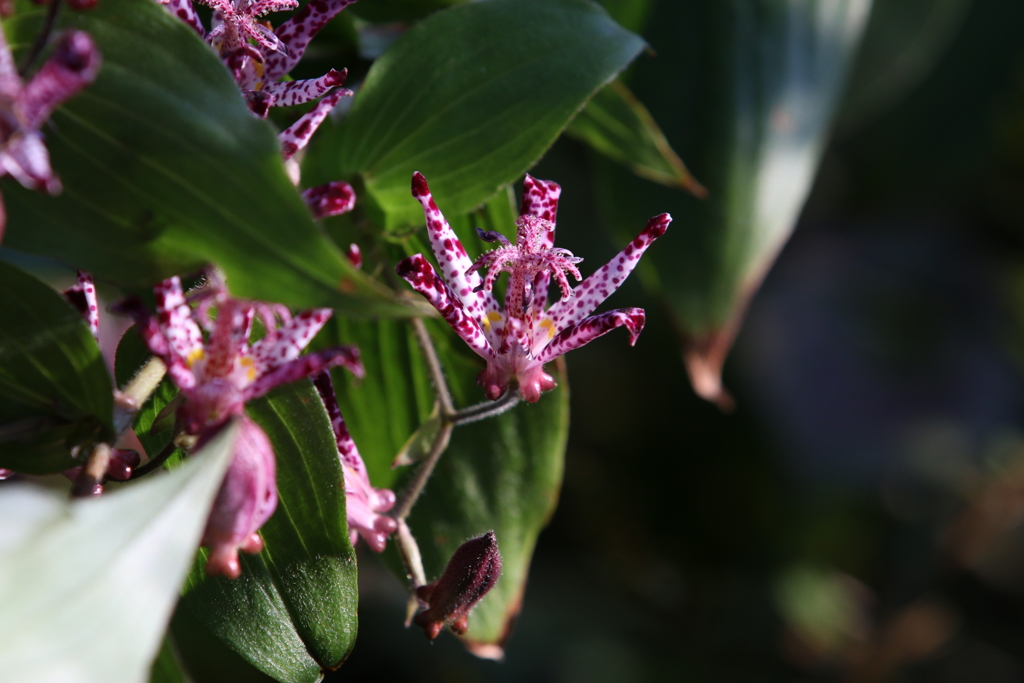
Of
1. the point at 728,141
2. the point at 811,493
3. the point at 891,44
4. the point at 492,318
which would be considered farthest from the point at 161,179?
the point at 811,493

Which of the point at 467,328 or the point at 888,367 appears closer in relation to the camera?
Answer: the point at 467,328

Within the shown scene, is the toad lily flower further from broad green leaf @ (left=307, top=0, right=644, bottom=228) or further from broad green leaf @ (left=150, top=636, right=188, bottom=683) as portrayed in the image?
broad green leaf @ (left=150, top=636, right=188, bottom=683)

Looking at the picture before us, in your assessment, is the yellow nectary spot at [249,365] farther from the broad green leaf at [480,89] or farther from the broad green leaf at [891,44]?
the broad green leaf at [891,44]

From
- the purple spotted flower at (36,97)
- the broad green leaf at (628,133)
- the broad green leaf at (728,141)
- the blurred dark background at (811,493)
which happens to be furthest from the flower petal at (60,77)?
the blurred dark background at (811,493)

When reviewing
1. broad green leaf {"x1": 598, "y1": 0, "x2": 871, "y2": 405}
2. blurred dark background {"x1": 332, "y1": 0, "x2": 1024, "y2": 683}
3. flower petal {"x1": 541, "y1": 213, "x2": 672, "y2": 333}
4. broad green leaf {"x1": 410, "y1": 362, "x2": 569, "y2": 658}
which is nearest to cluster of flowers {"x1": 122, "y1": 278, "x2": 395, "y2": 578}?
flower petal {"x1": 541, "y1": 213, "x2": 672, "y2": 333}

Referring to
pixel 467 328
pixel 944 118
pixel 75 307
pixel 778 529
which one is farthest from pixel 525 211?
pixel 944 118

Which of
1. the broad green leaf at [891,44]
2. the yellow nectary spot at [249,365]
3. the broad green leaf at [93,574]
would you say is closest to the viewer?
the broad green leaf at [93,574]

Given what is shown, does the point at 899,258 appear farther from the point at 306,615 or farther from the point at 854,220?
the point at 306,615
